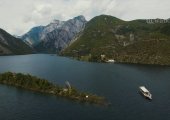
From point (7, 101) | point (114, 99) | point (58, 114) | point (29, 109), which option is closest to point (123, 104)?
point (114, 99)

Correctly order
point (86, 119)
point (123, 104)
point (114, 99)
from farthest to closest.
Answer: point (114, 99) → point (123, 104) → point (86, 119)

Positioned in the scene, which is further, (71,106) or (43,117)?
(71,106)

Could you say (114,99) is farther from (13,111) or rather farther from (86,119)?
(13,111)

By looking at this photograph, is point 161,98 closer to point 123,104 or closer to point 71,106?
point 123,104

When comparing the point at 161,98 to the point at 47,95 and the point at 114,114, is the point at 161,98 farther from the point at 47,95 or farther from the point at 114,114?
→ the point at 47,95

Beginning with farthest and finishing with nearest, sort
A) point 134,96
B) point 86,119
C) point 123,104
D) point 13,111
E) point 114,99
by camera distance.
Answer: point 134,96, point 114,99, point 123,104, point 13,111, point 86,119

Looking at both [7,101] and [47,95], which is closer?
[7,101]

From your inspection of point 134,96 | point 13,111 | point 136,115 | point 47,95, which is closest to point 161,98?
point 134,96

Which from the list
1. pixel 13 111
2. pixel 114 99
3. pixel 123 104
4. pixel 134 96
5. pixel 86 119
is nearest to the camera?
pixel 86 119
